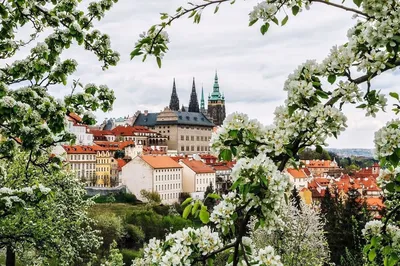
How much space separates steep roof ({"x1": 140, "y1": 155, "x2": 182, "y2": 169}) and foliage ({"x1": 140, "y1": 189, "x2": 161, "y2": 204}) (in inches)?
180

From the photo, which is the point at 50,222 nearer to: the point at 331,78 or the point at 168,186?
the point at 331,78

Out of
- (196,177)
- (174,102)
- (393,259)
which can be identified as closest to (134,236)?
(393,259)

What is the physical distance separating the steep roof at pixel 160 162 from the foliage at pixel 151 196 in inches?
180

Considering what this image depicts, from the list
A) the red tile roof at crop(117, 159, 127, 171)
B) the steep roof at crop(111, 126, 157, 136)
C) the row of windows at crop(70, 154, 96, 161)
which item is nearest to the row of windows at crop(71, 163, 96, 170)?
the row of windows at crop(70, 154, 96, 161)

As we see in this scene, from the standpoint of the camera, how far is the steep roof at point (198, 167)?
82.1 m

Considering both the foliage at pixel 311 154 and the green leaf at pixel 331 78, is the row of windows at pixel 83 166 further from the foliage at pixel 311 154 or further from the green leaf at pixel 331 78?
the green leaf at pixel 331 78

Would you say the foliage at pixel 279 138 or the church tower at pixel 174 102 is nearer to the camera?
the foliage at pixel 279 138

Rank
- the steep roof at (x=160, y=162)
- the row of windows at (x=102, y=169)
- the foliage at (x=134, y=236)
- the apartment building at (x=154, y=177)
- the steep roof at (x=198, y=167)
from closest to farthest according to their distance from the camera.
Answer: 1. the foliage at (x=134, y=236)
2. the apartment building at (x=154, y=177)
3. the steep roof at (x=160, y=162)
4. the steep roof at (x=198, y=167)
5. the row of windows at (x=102, y=169)

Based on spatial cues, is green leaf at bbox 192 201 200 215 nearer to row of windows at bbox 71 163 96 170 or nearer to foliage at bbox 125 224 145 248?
foliage at bbox 125 224 145 248

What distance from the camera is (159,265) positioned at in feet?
8.39

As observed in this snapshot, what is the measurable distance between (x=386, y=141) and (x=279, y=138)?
0.52m

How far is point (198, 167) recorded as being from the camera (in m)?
84.0

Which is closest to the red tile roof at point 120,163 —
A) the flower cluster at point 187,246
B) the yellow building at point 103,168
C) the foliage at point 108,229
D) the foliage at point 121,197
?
the yellow building at point 103,168

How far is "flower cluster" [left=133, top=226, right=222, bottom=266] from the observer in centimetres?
249
